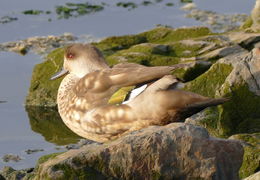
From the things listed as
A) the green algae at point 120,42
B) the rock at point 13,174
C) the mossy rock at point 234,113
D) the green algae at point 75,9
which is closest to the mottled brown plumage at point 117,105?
the rock at point 13,174

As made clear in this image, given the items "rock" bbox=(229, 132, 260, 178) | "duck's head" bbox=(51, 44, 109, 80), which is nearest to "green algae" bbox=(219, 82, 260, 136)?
"rock" bbox=(229, 132, 260, 178)

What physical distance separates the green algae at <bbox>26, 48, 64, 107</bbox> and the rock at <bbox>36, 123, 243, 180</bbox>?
6213 mm

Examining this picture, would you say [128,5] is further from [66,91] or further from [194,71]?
[66,91]

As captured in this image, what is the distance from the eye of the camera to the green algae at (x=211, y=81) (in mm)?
9703

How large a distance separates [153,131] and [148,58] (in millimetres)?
6108

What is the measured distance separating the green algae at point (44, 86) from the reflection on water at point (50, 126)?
15 centimetres

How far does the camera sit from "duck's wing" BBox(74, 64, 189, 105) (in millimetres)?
7613

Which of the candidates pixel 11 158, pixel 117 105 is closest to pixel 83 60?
pixel 117 105

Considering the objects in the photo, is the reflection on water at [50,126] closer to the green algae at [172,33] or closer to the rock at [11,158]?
the rock at [11,158]

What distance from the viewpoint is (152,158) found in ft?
21.1

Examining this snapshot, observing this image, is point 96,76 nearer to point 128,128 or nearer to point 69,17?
point 128,128

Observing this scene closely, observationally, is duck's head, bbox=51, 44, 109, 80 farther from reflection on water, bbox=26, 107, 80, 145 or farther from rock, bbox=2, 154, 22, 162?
reflection on water, bbox=26, 107, 80, 145

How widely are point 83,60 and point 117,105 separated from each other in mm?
921

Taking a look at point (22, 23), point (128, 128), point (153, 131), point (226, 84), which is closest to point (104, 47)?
point (22, 23)
